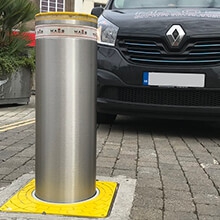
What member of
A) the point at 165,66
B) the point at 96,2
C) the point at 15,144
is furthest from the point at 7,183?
the point at 96,2

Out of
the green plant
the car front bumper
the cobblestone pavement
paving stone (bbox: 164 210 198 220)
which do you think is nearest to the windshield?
the car front bumper

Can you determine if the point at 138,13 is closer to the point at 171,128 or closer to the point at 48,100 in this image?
the point at 171,128

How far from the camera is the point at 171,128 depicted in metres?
5.67

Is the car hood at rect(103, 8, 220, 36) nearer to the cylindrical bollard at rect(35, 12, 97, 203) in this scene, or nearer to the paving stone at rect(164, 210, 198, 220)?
the cylindrical bollard at rect(35, 12, 97, 203)

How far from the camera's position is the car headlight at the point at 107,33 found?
4746 mm

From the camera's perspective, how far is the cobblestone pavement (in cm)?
259

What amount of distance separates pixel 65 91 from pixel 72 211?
0.71 metres

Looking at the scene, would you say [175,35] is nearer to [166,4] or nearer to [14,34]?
[166,4]

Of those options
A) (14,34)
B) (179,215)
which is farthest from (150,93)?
(14,34)

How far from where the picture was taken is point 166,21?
182 inches

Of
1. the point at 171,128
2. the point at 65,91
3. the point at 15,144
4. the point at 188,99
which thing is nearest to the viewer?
the point at 65,91

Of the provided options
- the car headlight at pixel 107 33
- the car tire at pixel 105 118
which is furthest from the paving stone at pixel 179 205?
the car tire at pixel 105 118

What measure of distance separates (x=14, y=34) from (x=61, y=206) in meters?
6.56

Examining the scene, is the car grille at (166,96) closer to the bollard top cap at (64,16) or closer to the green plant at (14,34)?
the bollard top cap at (64,16)
